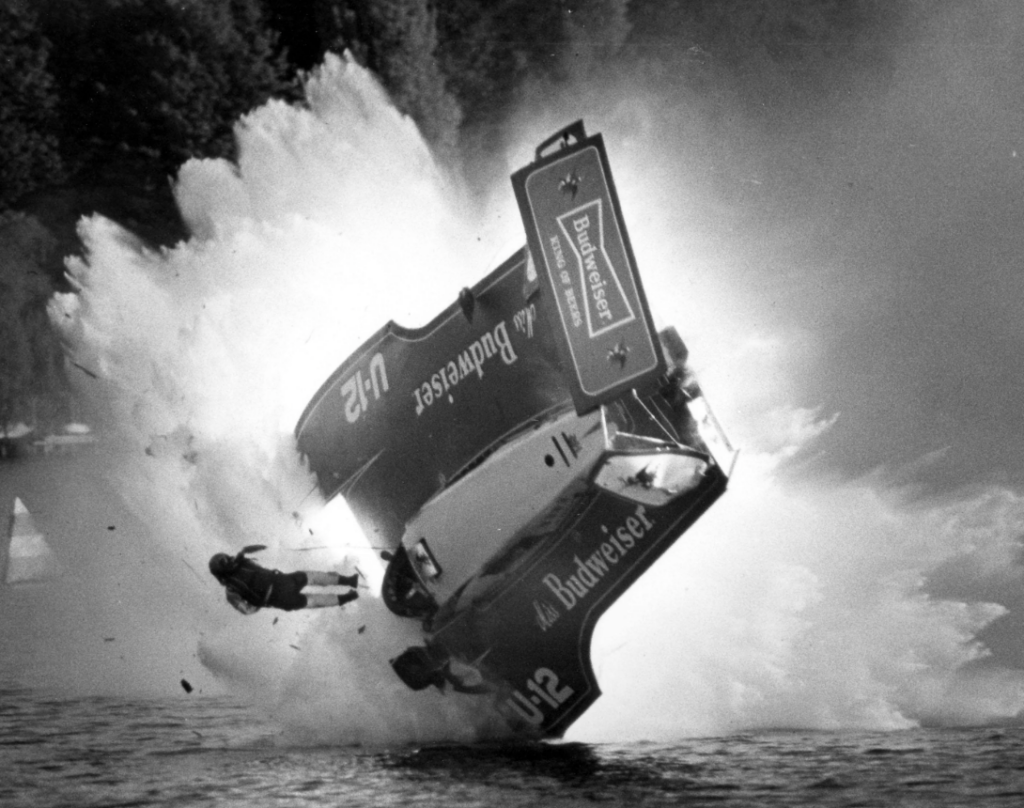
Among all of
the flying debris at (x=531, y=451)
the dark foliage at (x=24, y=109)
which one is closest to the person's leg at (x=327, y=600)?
the flying debris at (x=531, y=451)

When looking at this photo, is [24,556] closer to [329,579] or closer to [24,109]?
[24,109]

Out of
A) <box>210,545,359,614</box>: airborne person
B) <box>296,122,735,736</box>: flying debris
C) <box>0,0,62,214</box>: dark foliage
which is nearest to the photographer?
<box>296,122,735,736</box>: flying debris

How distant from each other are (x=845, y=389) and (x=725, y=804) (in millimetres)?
9335

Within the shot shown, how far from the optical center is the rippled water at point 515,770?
10.8 metres

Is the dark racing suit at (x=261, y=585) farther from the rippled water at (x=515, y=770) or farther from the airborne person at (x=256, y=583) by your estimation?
the rippled water at (x=515, y=770)

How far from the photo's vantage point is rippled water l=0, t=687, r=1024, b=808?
10.8m

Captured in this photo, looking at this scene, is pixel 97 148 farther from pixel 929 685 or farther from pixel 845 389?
pixel 929 685

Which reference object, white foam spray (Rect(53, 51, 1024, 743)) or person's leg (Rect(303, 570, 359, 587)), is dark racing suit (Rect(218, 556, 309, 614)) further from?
white foam spray (Rect(53, 51, 1024, 743))

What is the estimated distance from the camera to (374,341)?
40.3ft

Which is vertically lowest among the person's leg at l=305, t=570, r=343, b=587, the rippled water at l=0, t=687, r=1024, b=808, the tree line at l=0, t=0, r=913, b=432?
the rippled water at l=0, t=687, r=1024, b=808

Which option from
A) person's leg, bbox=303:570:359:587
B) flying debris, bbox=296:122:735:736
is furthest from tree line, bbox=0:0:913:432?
person's leg, bbox=303:570:359:587

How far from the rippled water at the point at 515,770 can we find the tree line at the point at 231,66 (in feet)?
35.7

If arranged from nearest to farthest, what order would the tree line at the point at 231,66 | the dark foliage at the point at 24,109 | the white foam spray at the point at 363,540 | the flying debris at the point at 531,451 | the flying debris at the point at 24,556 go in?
the flying debris at the point at 531,451
the white foam spray at the point at 363,540
the flying debris at the point at 24,556
the tree line at the point at 231,66
the dark foliage at the point at 24,109

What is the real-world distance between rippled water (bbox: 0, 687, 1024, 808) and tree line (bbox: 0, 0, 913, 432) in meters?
10.9
